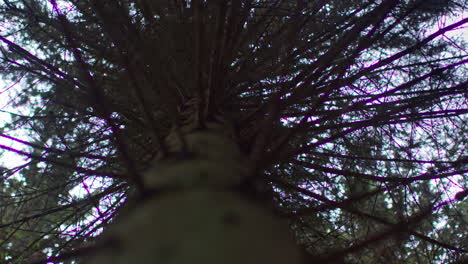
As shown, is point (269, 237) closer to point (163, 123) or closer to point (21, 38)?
point (163, 123)

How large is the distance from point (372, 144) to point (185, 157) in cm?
248

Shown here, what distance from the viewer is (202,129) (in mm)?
1107

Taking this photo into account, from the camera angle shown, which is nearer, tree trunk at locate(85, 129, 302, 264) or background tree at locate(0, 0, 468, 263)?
tree trunk at locate(85, 129, 302, 264)

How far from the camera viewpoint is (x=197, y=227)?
1.76 ft

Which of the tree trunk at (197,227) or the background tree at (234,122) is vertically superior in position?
the background tree at (234,122)

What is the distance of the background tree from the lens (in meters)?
0.71

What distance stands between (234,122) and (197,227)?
914 millimetres

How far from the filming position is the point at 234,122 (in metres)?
1.42

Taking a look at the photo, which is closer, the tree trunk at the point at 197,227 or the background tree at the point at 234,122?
the tree trunk at the point at 197,227

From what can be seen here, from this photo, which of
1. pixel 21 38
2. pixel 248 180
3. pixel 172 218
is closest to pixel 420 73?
pixel 248 180

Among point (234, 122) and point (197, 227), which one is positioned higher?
point (234, 122)

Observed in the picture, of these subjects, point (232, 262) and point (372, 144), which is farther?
point (372, 144)

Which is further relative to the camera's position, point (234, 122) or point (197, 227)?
point (234, 122)

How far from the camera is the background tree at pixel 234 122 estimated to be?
715mm
